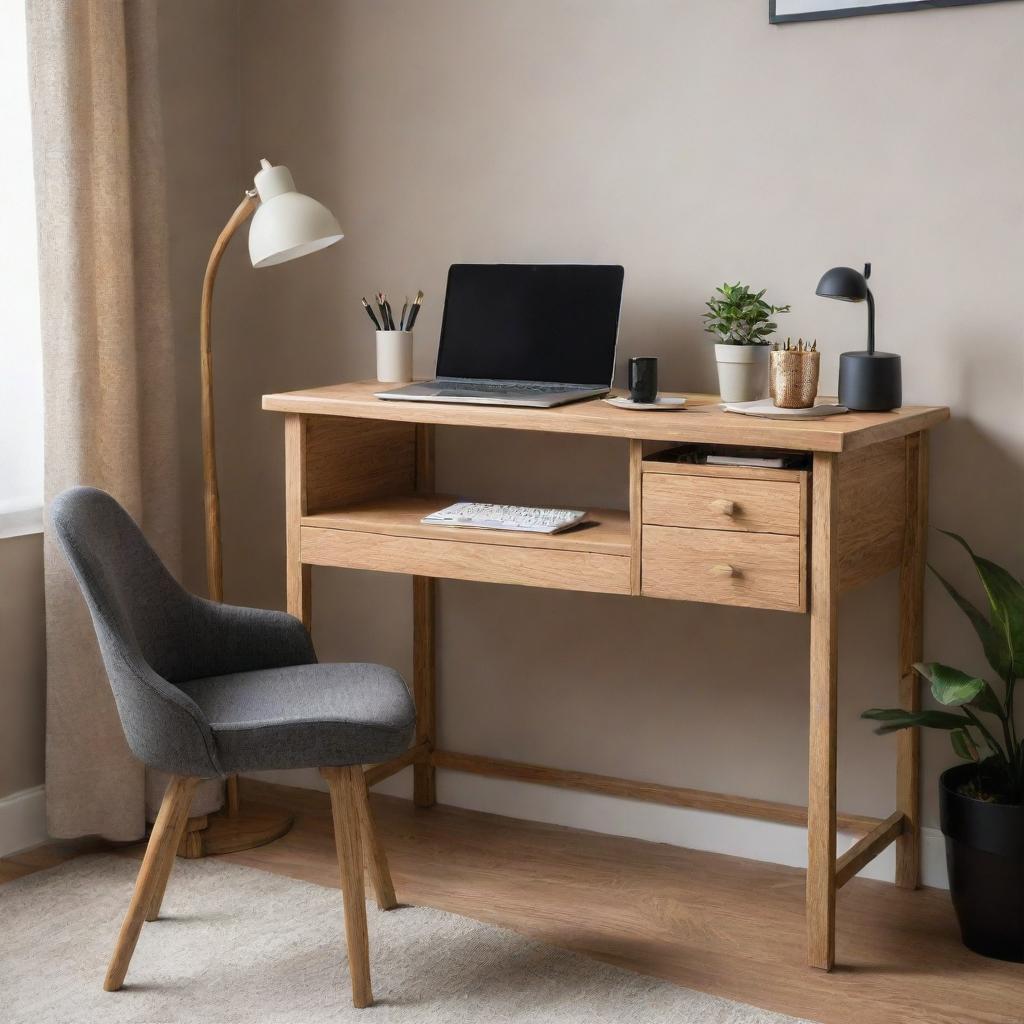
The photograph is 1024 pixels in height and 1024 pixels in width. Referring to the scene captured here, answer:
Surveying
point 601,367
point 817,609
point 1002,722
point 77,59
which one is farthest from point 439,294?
point 1002,722

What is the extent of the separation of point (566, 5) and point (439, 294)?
0.65m

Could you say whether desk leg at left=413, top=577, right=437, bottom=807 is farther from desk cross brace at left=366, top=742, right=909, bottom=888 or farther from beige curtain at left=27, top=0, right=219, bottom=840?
beige curtain at left=27, top=0, right=219, bottom=840

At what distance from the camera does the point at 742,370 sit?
243cm

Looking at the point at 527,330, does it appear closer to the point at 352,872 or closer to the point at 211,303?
the point at 211,303

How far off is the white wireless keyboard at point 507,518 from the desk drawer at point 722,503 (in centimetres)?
20

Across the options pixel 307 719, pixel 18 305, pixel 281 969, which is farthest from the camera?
pixel 18 305

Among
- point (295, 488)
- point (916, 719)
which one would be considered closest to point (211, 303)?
point (295, 488)

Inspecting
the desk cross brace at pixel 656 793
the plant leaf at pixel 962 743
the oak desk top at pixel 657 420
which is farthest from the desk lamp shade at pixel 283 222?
the plant leaf at pixel 962 743

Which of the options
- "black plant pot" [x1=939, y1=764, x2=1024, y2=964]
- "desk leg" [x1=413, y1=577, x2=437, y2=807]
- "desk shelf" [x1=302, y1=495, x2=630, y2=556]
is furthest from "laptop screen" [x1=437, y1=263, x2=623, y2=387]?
"black plant pot" [x1=939, y1=764, x2=1024, y2=964]

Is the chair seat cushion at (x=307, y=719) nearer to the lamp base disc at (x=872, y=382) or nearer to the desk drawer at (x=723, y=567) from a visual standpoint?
the desk drawer at (x=723, y=567)

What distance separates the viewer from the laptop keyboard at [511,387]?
2525 mm

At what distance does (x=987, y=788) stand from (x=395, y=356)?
4.62 ft

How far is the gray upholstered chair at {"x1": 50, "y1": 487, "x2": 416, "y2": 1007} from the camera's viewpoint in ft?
6.74

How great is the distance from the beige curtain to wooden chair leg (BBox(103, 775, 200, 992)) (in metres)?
0.61
